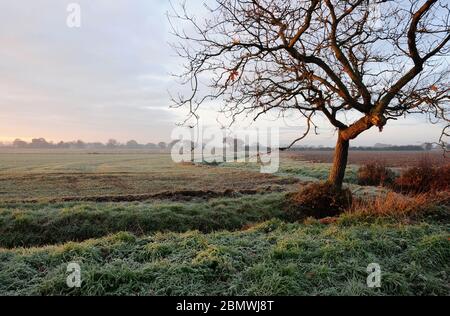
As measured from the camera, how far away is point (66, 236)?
12.0 metres

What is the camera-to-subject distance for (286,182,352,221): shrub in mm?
14289

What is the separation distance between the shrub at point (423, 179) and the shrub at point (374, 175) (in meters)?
3.14

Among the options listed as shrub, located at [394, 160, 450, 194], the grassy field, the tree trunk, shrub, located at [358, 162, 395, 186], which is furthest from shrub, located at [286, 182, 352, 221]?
shrub, located at [358, 162, 395, 186]

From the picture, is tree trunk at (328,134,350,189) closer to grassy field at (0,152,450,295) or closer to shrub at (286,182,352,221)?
shrub at (286,182,352,221)

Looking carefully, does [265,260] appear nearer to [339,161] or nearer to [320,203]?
[320,203]

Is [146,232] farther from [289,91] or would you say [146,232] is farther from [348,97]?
[348,97]

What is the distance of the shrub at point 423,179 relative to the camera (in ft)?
62.5

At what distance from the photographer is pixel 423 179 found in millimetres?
20266

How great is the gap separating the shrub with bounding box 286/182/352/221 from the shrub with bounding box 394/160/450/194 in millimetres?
6693

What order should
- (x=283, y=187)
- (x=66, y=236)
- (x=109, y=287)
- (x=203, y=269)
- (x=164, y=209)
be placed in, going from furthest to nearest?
(x=283, y=187)
(x=164, y=209)
(x=66, y=236)
(x=203, y=269)
(x=109, y=287)

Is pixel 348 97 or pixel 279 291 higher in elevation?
pixel 348 97

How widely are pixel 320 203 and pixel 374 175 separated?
13.1m
